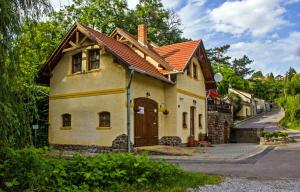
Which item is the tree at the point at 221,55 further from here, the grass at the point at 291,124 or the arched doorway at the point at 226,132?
the arched doorway at the point at 226,132

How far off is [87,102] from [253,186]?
13.3 m

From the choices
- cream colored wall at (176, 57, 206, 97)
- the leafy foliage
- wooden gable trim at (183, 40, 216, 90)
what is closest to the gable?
cream colored wall at (176, 57, 206, 97)

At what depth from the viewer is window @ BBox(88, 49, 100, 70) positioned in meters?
20.2

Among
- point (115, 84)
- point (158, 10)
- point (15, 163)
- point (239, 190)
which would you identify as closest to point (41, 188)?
point (15, 163)

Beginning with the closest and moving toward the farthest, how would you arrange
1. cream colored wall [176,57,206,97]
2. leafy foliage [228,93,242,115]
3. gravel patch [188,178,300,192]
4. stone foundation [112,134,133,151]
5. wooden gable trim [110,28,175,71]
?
gravel patch [188,178,300,192]
stone foundation [112,134,133,151]
wooden gable trim [110,28,175,71]
cream colored wall [176,57,206,97]
leafy foliage [228,93,242,115]

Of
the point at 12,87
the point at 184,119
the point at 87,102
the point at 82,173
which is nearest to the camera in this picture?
the point at 12,87

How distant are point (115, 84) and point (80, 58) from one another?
3.08 m

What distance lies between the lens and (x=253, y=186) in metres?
8.20

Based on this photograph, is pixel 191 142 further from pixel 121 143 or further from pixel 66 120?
pixel 66 120

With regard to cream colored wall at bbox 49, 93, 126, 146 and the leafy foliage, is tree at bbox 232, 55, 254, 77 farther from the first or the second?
cream colored wall at bbox 49, 93, 126, 146

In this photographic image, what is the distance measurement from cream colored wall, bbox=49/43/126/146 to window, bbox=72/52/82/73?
217 mm

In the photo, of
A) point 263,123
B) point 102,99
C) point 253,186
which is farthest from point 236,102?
point 253,186

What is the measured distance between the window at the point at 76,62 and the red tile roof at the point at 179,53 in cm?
508

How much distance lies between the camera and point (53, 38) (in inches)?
1180
